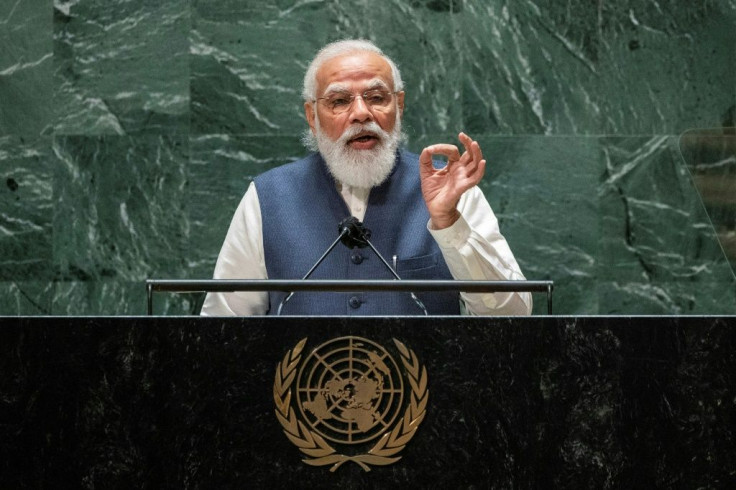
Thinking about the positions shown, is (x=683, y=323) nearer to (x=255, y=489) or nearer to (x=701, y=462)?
(x=701, y=462)

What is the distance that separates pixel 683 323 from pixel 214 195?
108 inches

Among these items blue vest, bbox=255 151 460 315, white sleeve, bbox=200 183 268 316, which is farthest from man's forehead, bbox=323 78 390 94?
white sleeve, bbox=200 183 268 316

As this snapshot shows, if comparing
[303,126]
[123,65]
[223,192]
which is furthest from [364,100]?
[123,65]

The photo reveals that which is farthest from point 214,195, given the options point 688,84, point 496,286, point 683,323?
point 683,323

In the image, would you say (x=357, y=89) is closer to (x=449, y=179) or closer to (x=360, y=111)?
(x=360, y=111)

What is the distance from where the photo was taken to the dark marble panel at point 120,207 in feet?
15.4

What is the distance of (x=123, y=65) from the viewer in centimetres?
470

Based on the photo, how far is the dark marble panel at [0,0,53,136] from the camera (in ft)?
15.5

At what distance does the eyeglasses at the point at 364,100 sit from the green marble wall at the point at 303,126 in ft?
2.89

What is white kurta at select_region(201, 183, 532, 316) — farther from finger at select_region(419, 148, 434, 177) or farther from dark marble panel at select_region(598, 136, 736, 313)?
dark marble panel at select_region(598, 136, 736, 313)

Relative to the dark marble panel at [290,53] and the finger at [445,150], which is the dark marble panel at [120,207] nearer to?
the dark marble panel at [290,53]

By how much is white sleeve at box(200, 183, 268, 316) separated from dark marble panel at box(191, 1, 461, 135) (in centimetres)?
96

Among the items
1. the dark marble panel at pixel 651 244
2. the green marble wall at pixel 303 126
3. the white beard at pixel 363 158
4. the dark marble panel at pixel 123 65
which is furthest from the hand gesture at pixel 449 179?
the dark marble panel at pixel 123 65

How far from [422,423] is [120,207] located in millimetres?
2728
